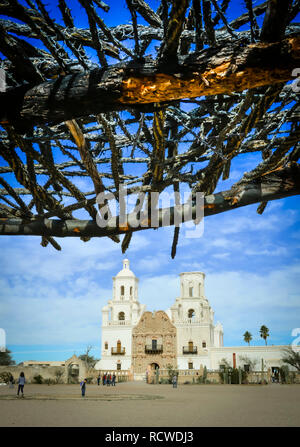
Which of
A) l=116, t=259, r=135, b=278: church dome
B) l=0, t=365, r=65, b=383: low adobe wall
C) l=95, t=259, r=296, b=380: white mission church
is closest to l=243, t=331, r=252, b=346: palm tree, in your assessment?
l=95, t=259, r=296, b=380: white mission church

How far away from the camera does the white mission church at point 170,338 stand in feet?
149

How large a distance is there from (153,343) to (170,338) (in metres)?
2.33

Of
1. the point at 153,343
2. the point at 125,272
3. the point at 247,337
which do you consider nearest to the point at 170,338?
the point at 153,343

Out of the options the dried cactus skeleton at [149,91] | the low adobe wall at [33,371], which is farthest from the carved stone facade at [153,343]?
the dried cactus skeleton at [149,91]

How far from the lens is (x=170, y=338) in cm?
4812

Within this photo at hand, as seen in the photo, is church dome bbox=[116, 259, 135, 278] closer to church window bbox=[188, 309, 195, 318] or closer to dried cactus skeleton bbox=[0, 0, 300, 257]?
church window bbox=[188, 309, 195, 318]

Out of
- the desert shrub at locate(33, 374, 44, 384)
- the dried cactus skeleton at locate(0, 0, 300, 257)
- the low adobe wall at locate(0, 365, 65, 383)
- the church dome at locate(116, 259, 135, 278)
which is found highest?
the church dome at locate(116, 259, 135, 278)

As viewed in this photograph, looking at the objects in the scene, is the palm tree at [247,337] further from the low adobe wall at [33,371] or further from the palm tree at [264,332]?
the low adobe wall at [33,371]

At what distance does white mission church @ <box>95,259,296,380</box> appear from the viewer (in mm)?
45469

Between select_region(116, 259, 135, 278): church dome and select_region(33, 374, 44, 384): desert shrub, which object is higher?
select_region(116, 259, 135, 278): church dome

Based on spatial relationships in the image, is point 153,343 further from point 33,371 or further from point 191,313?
point 33,371
